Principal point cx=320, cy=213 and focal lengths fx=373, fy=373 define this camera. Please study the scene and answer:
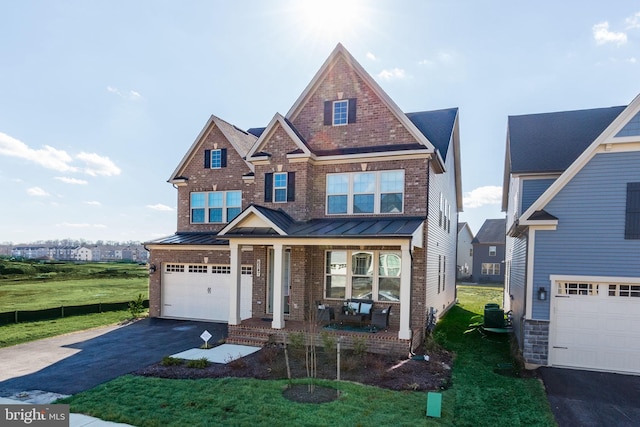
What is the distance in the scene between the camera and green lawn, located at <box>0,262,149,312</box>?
2247cm

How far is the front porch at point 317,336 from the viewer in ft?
35.2

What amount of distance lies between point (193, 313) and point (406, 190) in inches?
424

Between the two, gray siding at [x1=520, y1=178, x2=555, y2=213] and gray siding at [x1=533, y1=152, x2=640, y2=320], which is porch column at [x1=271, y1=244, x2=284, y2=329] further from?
gray siding at [x1=520, y1=178, x2=555, y2=213]

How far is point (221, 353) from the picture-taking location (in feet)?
35.5

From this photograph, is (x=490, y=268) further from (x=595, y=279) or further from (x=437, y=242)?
(x=595, y=279)

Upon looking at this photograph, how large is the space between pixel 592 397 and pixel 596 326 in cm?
233

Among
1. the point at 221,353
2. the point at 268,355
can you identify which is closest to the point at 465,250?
the point at 268,355

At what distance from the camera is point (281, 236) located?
11.8 metres

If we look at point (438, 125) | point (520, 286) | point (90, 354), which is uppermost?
point (438, 125)

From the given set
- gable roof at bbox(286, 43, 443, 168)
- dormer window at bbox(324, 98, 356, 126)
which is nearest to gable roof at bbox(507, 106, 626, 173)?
gable roof at bbox(286, 43, 443, 168)

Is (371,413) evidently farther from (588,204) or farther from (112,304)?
(112,304)

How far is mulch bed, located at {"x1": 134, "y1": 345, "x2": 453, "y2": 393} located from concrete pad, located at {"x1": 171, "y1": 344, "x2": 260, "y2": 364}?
1.32 feet

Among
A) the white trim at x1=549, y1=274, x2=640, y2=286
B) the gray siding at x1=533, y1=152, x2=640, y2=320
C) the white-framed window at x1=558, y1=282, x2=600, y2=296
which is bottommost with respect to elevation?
the white-framed window at x1=558, y1=282, x2=600, y2=296

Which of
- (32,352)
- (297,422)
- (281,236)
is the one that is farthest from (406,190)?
(32,352)
